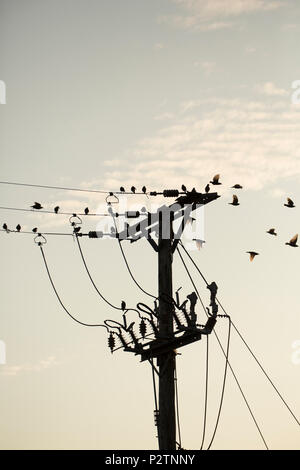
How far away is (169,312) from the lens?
1933 centimetres

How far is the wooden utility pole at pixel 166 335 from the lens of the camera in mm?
18531

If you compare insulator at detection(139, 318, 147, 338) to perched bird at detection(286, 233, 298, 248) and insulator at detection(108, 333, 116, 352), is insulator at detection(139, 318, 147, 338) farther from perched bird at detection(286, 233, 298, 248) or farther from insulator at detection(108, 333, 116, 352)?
perched bird at detection(286, 233, 298, 248)

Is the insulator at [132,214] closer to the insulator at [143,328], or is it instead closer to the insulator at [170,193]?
the insulator at [170,193]

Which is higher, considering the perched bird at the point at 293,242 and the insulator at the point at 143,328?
the perched bird at the point at 293,242

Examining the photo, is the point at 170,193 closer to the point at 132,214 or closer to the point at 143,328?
the point at 132,214

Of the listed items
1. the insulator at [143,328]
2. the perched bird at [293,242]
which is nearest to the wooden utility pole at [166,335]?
the insulator at [143,328]

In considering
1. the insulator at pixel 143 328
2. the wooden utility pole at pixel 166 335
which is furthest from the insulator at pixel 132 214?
the insulator at pixel 143 328

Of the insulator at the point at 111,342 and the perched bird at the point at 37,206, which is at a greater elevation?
the perched bird at the point at 37,206

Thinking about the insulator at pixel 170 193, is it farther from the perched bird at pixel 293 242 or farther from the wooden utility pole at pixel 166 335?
the perched bird at pixel 293 242

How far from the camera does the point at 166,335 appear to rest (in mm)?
19109

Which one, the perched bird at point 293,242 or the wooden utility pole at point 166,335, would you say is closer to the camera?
the wooden utility pole at point 166,335

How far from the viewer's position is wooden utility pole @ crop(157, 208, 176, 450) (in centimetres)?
1853

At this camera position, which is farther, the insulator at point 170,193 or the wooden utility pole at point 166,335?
the insulator at point 170,193

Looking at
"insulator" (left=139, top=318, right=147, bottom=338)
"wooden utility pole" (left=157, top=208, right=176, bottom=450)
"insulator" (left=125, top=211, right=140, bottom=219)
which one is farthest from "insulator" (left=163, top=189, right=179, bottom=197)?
"insulator" (left=139, top=318, right=147, bottom=338)
